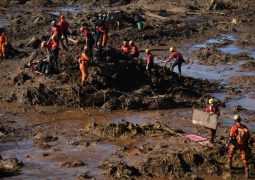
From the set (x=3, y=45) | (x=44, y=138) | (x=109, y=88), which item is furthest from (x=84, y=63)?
(x=3, y=45)

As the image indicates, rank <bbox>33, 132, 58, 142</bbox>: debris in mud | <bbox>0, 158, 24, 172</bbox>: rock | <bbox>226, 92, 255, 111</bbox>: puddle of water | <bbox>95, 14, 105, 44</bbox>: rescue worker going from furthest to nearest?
<bbox>95, 14, 105, 44</bbox>: rescue worker < <bbox>226, 92, 255, 111</bbox>: puddle of water < <bbox>33, 132, 58, 142</bbox>: debris in mud < <bbox>0, 158, 24, 172</bbox>: rock

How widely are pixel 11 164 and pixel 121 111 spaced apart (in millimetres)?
6726

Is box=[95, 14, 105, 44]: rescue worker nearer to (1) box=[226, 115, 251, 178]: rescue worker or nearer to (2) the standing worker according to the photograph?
(2) the standing worker

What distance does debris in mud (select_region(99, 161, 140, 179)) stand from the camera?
14782 mm

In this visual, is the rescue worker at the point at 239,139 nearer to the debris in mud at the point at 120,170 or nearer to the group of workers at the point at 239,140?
the group of workers at the point at 239,140

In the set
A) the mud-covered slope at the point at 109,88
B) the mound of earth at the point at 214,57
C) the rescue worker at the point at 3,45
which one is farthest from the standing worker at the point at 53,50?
the mound of earth at the point at 214,57

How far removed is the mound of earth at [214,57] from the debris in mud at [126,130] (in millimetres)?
12274

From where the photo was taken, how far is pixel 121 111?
2145 centimetres

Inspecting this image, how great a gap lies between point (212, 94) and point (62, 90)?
22.0 ft

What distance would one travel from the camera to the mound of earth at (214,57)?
30.2 metres

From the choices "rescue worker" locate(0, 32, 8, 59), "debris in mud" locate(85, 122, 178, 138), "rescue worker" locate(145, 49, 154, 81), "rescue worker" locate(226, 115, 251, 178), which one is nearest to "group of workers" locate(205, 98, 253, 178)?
"rescue worker" locate(226, 115, 251, 178)

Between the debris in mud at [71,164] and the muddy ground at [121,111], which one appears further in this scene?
the debris in mud at [71,164]

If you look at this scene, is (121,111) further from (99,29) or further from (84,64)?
(99,29)

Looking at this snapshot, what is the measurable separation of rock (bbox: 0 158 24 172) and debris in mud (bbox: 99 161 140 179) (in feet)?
8.10
